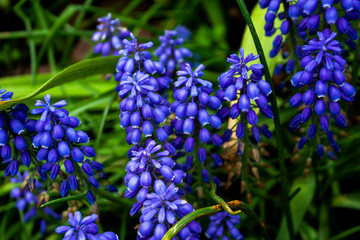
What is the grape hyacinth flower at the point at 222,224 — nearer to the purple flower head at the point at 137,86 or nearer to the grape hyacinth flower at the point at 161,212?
the grape hyacinth flower at the point at 161,212

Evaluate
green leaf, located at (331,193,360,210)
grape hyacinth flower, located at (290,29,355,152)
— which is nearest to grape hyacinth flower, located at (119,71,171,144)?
grape hyacinth flower, located at (290,29,355,152)

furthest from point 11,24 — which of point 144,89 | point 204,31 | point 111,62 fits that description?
point 144,89

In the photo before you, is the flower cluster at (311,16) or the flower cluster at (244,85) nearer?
the flower cluster at (244,85)

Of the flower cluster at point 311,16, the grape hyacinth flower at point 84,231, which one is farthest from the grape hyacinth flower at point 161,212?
the flower cluster at point 311,16

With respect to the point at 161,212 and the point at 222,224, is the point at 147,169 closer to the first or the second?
the point at 161,212

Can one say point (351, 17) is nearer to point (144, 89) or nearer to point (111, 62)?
point (144, 89)

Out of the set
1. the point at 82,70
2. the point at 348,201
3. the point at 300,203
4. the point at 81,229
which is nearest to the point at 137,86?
the point at 81,229
